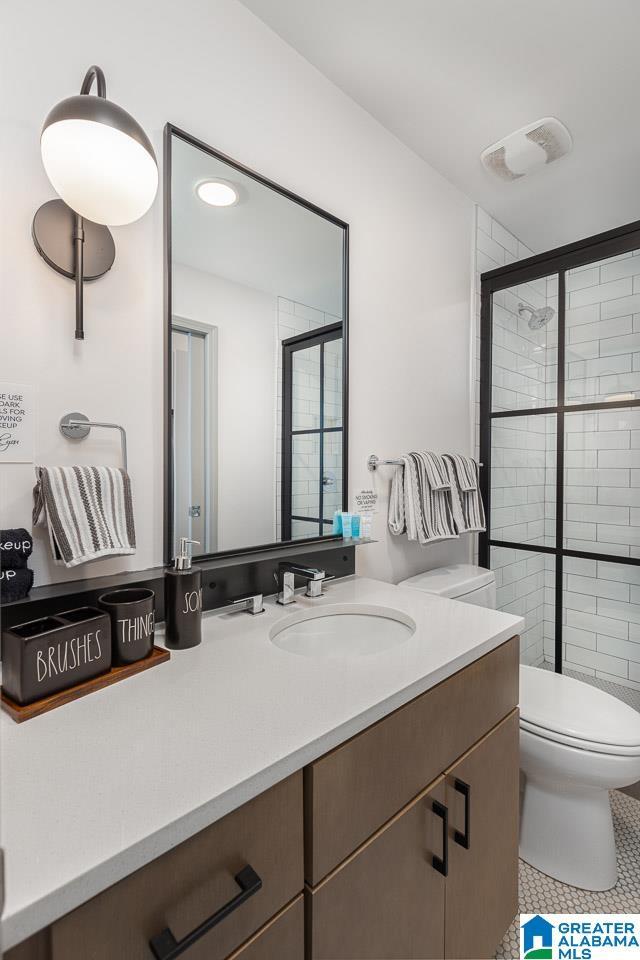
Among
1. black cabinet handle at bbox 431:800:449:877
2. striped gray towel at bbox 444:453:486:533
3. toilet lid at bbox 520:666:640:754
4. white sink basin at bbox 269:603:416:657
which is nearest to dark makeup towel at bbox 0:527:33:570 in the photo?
white sink basin at bbox 269:603:416:657

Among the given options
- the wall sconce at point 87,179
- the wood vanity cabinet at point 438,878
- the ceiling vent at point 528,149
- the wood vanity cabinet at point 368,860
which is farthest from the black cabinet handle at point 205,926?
the ceiling vent at point 528,149

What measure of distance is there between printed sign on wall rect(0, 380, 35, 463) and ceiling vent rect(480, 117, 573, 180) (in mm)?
1884

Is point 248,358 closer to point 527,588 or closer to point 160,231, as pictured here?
point 160,231

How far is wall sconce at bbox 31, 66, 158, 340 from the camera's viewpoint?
839 mm

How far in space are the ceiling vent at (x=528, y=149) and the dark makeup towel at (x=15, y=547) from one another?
2063 millimetres

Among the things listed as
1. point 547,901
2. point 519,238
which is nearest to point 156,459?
point 547,901

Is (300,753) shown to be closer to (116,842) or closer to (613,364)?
(116,842)

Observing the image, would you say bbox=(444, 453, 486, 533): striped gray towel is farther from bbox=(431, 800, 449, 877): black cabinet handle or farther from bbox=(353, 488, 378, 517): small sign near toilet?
bbox=(431, 800, 449, 877): black cabinet handle

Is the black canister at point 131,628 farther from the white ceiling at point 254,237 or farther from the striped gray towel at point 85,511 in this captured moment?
the white ceiling at point 254,237

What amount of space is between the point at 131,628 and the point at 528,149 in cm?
214

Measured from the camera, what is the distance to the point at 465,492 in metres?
1.98

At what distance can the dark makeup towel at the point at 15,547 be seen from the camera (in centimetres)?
85

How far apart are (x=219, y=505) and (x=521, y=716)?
3.36ft

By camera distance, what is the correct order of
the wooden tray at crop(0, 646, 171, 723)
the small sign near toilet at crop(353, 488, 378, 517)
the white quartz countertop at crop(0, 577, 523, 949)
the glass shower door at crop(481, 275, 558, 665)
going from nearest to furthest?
the white quartz countertop at crop(0, 577, 523, 949), the wooden tray at crop(0, 646, 171, 723), the small sign near toilet at crop(353, 488, 378, 517), the glass shower door at crop(481, 275, 558, 665)
